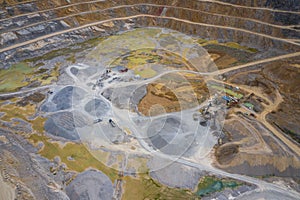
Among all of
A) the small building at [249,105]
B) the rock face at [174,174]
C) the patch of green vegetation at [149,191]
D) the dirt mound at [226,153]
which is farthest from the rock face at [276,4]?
the patch of green vegetation at [149,191]

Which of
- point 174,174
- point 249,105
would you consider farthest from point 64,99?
point 249,105

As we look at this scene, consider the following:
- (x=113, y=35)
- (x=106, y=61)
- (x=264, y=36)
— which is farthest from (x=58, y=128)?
(x=264, y=36)

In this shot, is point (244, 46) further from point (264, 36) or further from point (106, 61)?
point (106, 61)

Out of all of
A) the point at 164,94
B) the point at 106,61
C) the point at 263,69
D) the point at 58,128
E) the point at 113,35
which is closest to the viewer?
the point at 58,128

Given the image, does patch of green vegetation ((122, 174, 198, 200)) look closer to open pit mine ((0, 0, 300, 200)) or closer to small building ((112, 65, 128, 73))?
open pit mine ((0, 0, 300, 200))

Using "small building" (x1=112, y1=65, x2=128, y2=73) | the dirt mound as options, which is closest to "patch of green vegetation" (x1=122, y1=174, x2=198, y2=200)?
the dirt mound

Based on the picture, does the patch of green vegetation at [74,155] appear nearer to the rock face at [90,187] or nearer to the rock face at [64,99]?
the rock face at [90,187]

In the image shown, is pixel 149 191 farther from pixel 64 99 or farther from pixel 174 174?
pixel 64 99
